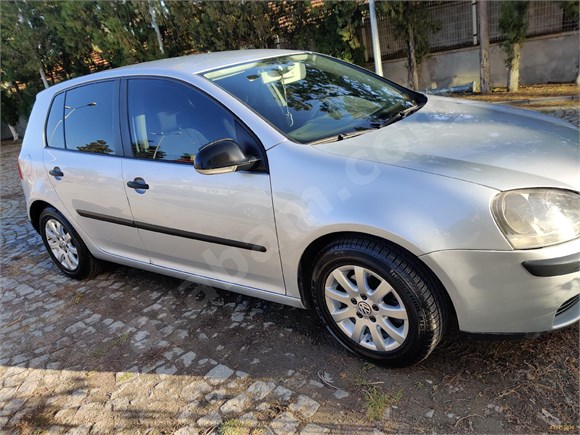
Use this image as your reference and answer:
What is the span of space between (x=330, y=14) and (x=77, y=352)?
9.09 m

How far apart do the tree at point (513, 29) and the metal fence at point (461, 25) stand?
1.90 ft

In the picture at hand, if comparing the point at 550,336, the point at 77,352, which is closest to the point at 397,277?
the point at 550,336

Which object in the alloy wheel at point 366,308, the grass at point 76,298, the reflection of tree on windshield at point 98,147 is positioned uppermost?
the reflection of tree on windshield at point 98,147

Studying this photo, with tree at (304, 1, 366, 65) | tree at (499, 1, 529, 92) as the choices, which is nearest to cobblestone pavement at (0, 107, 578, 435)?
tree at (499, 1, 529, 92)

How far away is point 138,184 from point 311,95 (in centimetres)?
126

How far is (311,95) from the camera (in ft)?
9.87

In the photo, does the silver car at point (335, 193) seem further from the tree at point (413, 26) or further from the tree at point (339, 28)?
the tree at point (339, 28)

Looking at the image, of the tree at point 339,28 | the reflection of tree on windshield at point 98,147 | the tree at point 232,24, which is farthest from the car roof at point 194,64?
the tree at point 232,24

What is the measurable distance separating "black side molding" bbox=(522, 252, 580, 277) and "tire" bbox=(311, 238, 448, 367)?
15.6 inches

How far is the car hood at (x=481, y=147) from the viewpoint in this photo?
83.0 inches

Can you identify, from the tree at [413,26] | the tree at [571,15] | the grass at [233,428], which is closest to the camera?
the grass at [233,428]

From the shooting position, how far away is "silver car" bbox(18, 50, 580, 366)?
2031 millimetres

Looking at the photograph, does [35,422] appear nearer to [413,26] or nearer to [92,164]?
[92,164]

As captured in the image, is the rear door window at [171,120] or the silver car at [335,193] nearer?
the silver car at [335,193]
